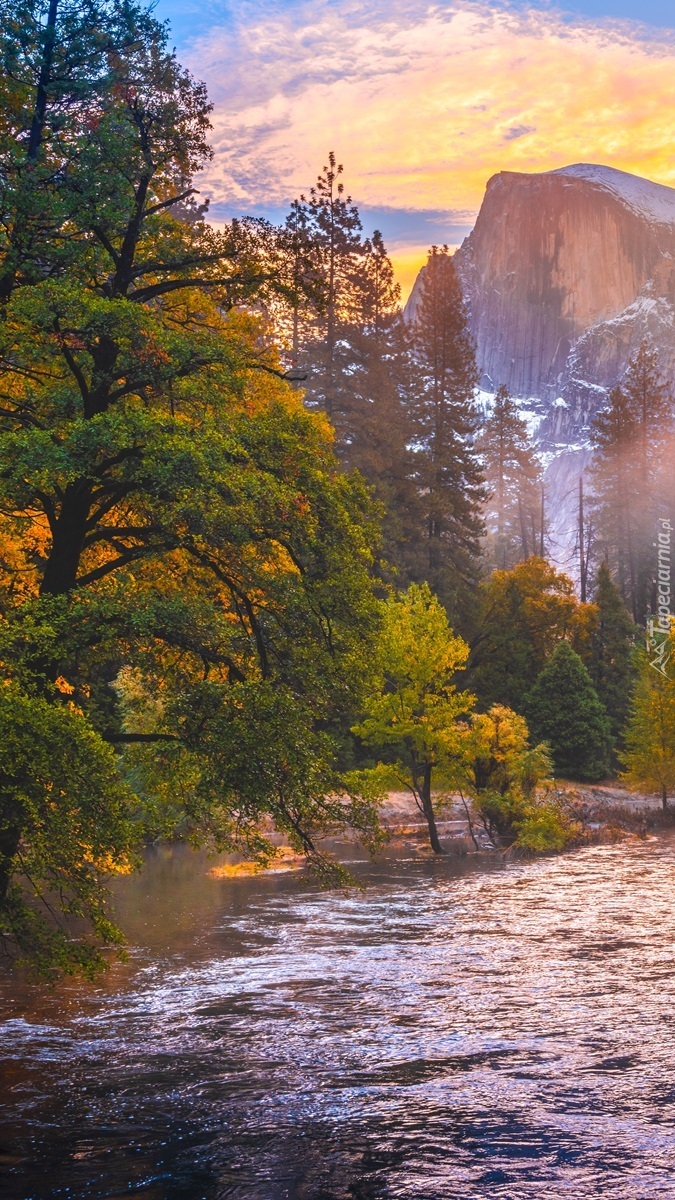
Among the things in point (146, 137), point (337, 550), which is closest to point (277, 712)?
point (337, 550)

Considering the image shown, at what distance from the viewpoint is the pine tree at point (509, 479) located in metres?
124

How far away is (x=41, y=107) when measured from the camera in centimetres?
1570

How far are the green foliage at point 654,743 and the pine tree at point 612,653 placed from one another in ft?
45.1

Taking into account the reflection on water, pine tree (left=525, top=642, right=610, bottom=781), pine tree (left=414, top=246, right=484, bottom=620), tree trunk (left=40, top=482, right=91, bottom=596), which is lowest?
the reflection on water

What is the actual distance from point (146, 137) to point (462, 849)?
99.0 ft

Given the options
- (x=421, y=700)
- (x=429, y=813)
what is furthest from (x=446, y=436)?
(x=429, y=813)

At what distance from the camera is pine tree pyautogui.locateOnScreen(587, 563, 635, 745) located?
230ft

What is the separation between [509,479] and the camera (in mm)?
130625

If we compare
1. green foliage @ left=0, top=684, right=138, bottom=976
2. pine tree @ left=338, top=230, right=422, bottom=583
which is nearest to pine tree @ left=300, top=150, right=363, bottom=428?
pine tree @ left=338, top=230, right=422, bottom=583

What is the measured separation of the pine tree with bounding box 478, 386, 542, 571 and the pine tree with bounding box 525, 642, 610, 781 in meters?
59.0

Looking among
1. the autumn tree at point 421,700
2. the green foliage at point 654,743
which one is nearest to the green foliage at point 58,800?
the autumn tree at point 421,700

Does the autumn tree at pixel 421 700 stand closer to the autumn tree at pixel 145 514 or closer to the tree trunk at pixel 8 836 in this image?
the autumn tree at pixel 145 514

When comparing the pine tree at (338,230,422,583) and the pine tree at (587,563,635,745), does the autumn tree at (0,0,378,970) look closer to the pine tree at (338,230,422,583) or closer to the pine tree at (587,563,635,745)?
the pine tree at (338,230,422,583)

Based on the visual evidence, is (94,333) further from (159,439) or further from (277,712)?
(277,712)
